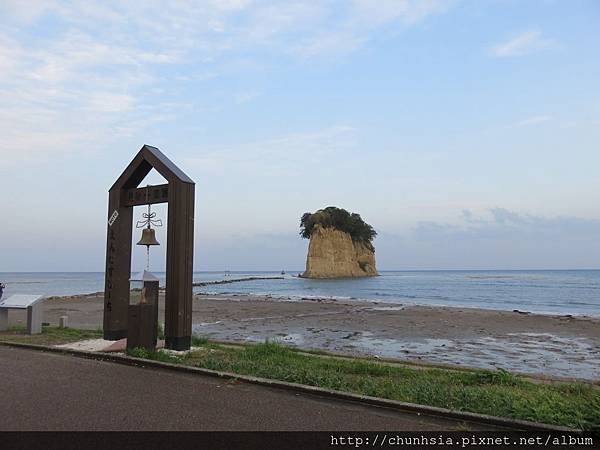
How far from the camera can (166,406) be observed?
19.4 ft

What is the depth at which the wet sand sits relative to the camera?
1251cm

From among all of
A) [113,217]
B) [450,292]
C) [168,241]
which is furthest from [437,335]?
[450,292]

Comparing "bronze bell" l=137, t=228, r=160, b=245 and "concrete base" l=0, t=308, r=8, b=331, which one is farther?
"concrete base" l=0, t=308, r=8, b=331

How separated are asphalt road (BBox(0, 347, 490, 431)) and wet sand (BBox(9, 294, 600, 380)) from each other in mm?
6361

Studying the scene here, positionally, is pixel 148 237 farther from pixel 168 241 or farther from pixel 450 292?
pixel 450 292

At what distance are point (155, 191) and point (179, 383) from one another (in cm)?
479

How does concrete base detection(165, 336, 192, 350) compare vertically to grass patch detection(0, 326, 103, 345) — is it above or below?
above

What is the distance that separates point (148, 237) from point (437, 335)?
1080cm

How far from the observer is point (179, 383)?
23.6 feet

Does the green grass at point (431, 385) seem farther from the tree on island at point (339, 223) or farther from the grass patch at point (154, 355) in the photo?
the tree on island at point (339, 223)

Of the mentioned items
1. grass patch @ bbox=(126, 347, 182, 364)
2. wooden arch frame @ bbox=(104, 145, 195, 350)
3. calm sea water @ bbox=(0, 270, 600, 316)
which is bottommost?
calm sea water @ bbox=(0, 270, 600, 316)

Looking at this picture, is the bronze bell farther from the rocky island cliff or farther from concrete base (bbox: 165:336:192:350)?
the rocky island cliff

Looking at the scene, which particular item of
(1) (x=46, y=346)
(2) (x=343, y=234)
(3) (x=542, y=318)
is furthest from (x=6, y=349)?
(2) (x=343, y=234)

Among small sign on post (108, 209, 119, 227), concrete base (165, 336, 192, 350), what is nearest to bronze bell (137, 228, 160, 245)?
small sign on post (108, 209, 119, 227)
